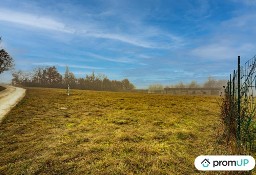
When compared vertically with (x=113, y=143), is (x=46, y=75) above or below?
above

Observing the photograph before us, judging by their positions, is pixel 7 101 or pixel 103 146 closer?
pixel 103 146

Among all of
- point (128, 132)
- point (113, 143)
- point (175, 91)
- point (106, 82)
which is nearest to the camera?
point (113, 143)

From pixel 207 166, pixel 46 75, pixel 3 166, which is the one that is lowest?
pixel 3 166

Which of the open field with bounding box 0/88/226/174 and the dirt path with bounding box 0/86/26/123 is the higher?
the dirt path with bounding box 0/86/26/123

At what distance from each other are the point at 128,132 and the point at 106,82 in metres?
95.2

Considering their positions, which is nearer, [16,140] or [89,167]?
[89,167]

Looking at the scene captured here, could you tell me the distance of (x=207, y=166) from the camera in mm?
5113

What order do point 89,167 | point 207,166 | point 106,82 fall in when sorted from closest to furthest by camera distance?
point 207,166
point 89,167
point 106,82

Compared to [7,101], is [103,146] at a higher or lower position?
lower

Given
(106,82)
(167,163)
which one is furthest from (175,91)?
(167,163)

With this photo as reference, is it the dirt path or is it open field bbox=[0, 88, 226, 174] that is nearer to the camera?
open field bbox=[0, 88, 226, 174]

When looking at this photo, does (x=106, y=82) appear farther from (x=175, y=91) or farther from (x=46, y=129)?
(x=46, y=129)

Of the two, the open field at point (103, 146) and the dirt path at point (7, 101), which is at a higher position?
the dirt path at point (7, 101)

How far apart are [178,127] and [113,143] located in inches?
174
